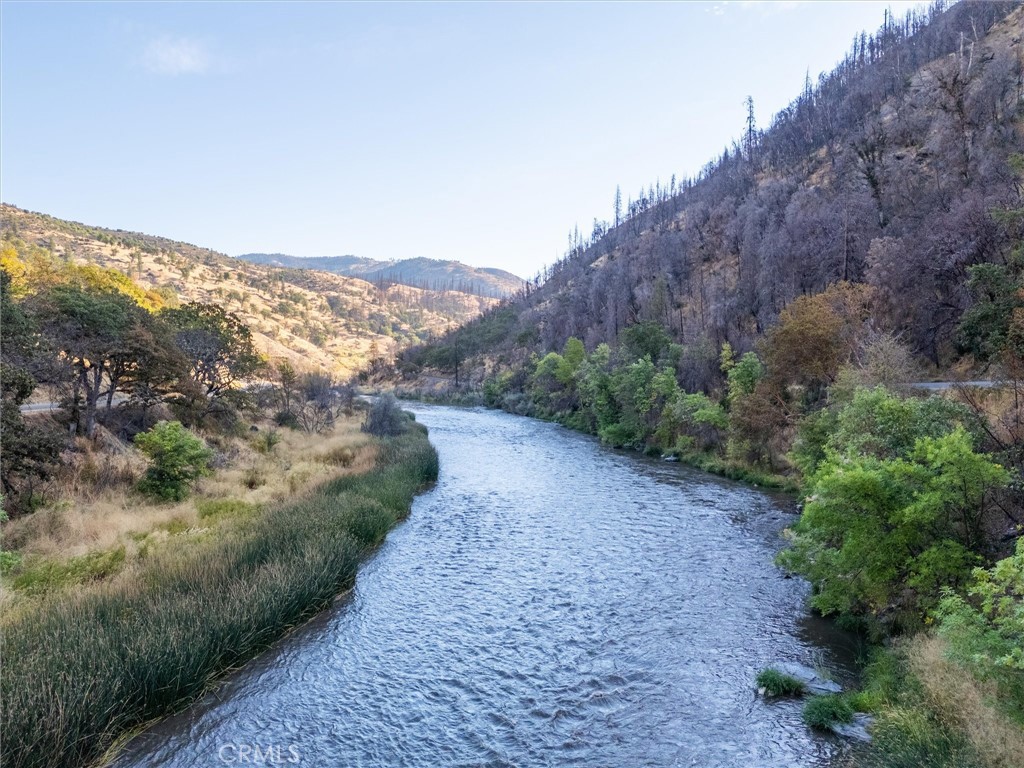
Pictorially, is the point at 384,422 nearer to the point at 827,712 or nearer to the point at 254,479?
the point at 254,479

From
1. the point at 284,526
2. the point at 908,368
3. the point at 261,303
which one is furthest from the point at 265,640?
the point at 261,303

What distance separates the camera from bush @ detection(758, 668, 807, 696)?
1128cm

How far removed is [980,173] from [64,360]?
5763 centimetres

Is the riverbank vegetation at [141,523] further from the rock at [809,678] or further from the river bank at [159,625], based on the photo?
Result: the rock at [809,678]

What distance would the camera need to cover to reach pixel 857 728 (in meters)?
9.98

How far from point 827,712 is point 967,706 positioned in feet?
7.58

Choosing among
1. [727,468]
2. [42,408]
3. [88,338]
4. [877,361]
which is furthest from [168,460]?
[727,468]

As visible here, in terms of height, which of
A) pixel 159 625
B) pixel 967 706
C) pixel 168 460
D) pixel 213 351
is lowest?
A: pixel 159 625

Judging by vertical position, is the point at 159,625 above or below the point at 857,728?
above

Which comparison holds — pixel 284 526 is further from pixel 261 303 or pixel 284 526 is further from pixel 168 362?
pixel 261 303

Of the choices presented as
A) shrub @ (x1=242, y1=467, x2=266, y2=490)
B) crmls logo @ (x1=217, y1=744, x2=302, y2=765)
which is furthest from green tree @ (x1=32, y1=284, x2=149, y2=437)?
crmls logo @ (x1=217, y1=744, x2=302, y2=765)

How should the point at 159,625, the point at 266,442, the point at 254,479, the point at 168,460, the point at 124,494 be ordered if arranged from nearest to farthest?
the point at 159,625, the point at 124,494, the point at 168,460, the point at 254,479, the point at 266,442

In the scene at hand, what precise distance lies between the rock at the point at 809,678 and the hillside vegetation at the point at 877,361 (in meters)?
0.62

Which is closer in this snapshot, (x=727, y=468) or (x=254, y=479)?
(x=254, y=479)
